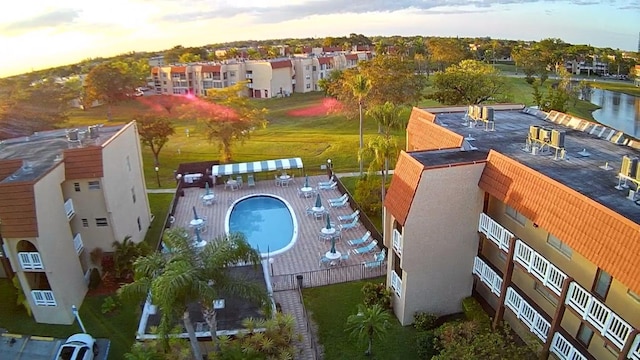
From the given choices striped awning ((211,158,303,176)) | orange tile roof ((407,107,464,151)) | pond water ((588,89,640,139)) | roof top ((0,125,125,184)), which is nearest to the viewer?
orange tile roof ((407,107,464,151))

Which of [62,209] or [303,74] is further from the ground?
[303,74]

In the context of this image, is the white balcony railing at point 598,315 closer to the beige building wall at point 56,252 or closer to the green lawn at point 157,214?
the beige building wall at point 56,252

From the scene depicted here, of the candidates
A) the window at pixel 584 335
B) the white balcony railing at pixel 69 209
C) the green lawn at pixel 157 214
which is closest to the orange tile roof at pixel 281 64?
the green lawn at pixel 157 214

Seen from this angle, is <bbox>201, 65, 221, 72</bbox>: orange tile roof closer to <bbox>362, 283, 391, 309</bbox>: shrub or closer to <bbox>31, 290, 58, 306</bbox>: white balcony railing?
<bbox>31, 290, 58, 306</bbox>: white balcony railing

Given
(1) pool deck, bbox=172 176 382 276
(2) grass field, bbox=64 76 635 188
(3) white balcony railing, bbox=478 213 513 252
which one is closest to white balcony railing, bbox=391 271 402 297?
(3) white balcony railing, bbox=478 213 513 252

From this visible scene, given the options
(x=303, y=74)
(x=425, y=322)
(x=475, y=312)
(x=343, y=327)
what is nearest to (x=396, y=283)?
(x=425, y=322)

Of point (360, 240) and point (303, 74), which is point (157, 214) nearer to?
point (360, 240)
